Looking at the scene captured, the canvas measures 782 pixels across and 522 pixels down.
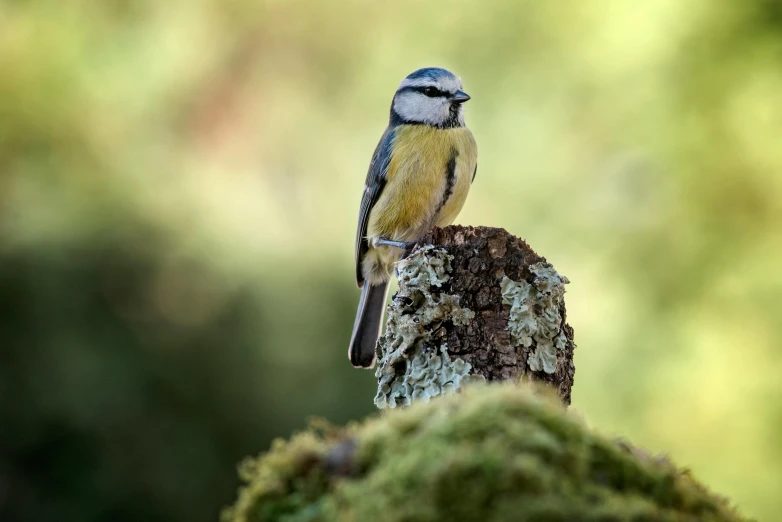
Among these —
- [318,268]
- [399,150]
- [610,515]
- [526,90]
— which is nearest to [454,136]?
[399,150]

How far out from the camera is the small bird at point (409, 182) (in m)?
3.54

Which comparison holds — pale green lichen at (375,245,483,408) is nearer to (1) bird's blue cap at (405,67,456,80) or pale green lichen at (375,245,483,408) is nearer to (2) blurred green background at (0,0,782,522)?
(1) bird's blue cap at (405,67,456,80)

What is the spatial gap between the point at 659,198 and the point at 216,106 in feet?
9.25

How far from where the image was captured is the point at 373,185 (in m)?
3.76

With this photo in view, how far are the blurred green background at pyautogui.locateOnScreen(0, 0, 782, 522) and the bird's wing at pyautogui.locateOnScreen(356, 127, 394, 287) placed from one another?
0.55 meters

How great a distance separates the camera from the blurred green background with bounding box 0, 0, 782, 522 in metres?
4.14

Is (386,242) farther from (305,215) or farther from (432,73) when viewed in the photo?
(305,215)

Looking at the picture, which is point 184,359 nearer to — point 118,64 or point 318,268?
point 318,268

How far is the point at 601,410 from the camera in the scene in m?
4.33

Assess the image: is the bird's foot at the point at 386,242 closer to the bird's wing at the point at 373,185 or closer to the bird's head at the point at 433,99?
the bird's wing at the point at 373,185

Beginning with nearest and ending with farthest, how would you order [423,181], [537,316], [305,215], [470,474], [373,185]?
[470,474] < [537,316] < [423,181] < [373,185] < [305,215]

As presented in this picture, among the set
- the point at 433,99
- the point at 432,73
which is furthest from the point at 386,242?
the point at 432,73

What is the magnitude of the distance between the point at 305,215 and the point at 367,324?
1.14m

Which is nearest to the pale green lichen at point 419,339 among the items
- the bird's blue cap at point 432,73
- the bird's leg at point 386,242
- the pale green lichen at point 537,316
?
the pale green lichen at point 537,316
